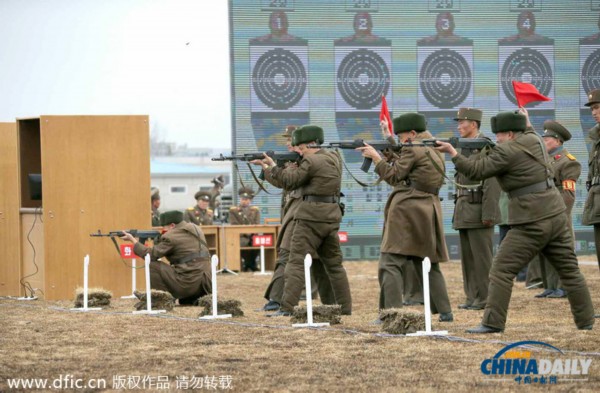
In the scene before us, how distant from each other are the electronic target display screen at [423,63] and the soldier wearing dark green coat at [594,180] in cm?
998

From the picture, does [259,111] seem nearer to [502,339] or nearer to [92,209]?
[92,209]

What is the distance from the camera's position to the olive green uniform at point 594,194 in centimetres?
1155

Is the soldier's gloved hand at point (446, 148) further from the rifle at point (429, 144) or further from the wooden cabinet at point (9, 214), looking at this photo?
the wooden cabinet at point (9, 214)

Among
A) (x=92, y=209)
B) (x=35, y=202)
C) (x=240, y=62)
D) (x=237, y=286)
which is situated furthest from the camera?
(x=240, y=62)

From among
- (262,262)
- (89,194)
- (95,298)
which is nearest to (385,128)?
(95,298)

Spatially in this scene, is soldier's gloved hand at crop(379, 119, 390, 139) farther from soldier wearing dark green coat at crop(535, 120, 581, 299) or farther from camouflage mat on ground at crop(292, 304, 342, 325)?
soldier wearing dark green coat at crop(535, 120, 581, 299)

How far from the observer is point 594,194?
11734 mm

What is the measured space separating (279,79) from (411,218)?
35.5ft

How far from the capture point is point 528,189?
32.7 ft

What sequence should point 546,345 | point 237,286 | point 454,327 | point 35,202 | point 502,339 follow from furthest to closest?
point 237,286 < point 35,202 < point 454,327 < point 502,339 < point 546,345

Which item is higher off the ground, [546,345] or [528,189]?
[528,189]

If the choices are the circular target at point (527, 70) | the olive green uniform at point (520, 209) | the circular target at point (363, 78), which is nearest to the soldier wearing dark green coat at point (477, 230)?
the olive green uniform at point (520, 209)

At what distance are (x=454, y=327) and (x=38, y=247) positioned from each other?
272 inches

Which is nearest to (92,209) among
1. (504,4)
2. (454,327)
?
(454,327)
